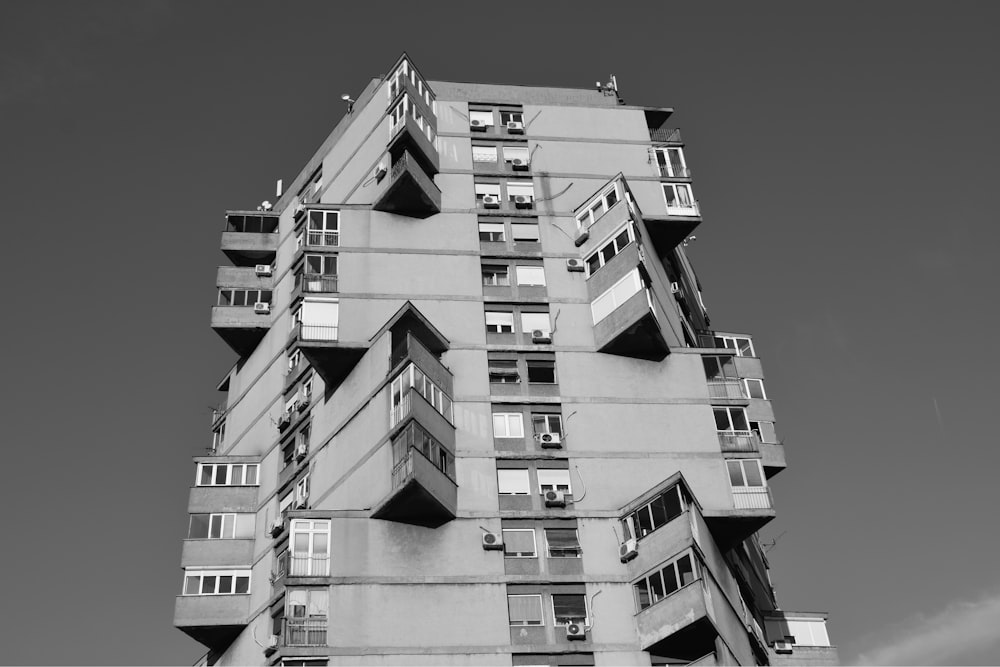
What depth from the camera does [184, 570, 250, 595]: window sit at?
46.7 m

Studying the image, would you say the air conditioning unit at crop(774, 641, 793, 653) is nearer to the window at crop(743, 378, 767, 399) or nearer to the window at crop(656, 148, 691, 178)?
the window at crop(743, 378, 767, 399)

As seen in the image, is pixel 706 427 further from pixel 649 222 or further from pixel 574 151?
pixel 574 151

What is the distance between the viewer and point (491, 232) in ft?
167

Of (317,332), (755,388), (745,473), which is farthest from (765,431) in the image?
(317,332)

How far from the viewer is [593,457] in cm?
4362

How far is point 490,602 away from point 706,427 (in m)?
11.4

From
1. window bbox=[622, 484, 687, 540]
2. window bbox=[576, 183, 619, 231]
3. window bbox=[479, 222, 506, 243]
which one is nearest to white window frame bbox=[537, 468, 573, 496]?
window bbox=[622, 484, 687, 540]

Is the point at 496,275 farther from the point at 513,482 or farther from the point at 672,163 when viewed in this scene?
the point at 672,163

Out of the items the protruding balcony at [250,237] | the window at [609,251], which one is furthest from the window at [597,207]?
the protruding balcony at [250,237]

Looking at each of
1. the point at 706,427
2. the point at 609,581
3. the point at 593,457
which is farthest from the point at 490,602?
the point at 706,427

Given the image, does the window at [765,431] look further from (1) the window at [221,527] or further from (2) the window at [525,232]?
(1) the window at [221,527]

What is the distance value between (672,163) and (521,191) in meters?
7.62

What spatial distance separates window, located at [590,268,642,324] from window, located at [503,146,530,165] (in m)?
9.30

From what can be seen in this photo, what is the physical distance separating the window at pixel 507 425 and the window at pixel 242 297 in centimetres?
1720
